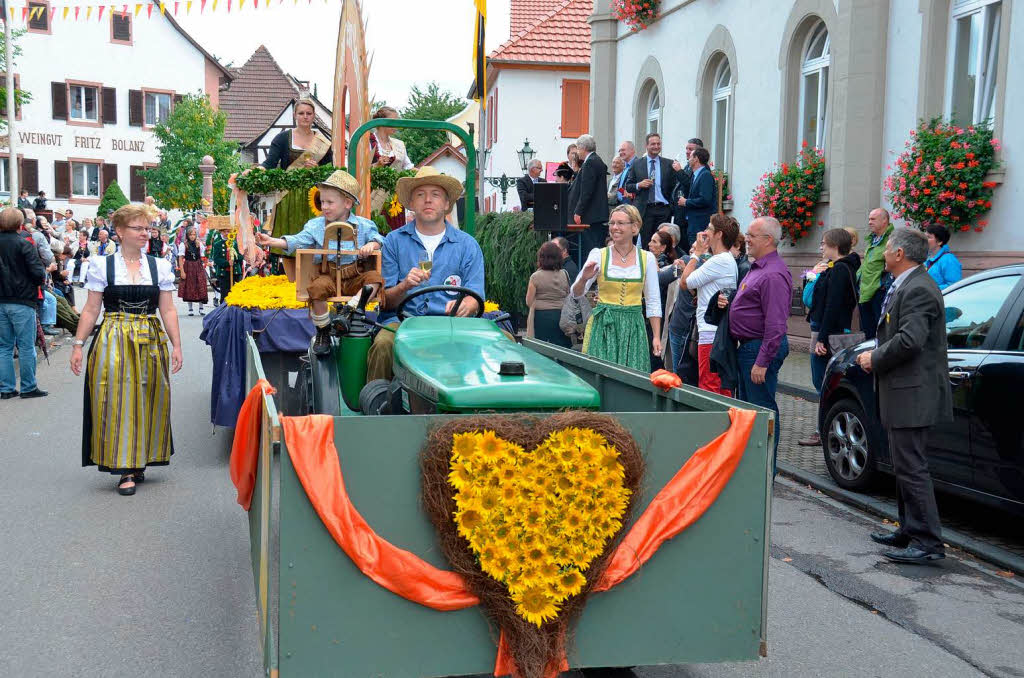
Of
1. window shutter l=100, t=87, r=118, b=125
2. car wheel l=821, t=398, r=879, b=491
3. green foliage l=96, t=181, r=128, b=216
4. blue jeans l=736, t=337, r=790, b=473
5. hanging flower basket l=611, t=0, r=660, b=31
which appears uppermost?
window shutter l=100, t=87, r=118, b=125

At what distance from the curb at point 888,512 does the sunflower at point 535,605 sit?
11.7ft

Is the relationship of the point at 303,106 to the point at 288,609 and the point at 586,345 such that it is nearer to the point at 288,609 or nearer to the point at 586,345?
the point at 586,345

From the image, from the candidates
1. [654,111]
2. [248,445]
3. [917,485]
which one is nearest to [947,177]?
[917,485]

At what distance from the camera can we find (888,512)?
281 inches

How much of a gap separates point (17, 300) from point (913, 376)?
10.0 meters

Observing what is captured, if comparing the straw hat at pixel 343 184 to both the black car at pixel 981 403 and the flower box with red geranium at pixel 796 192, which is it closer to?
the black car at pixel 981 403

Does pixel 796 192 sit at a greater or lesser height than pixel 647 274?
greater

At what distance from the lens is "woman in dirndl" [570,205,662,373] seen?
8.33 m

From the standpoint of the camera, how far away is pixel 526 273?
60.6 feet

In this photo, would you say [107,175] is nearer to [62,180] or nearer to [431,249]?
[62,180]

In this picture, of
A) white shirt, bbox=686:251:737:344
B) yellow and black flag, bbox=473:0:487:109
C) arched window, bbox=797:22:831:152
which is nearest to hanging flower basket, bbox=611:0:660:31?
arched window, bbox=797:22:831:152

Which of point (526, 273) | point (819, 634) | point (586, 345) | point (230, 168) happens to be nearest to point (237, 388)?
point (586, 345)

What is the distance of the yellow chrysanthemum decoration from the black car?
3445mm

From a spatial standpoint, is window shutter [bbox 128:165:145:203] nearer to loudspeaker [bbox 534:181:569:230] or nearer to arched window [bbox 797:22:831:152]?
loudspeaker [bbox 534:181:569:230]
